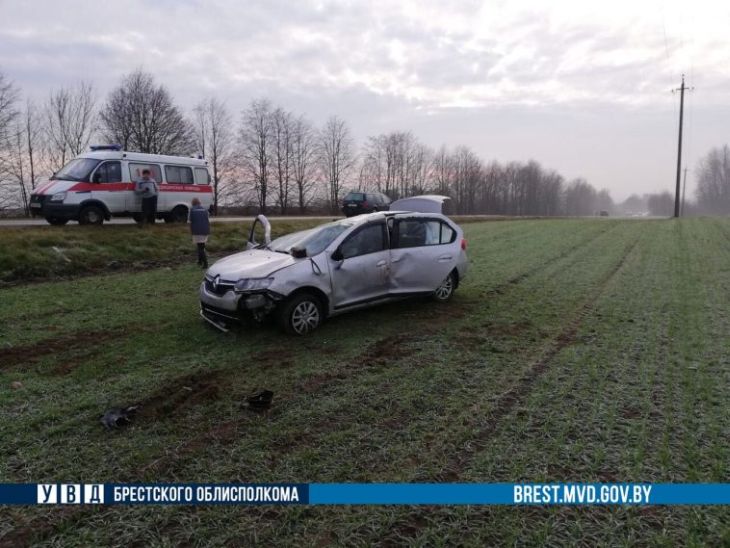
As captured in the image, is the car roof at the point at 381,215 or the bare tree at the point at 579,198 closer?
the car roof at the point at 381,215

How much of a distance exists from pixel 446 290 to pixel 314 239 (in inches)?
100

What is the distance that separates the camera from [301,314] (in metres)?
6.07

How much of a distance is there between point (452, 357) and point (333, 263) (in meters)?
2.06

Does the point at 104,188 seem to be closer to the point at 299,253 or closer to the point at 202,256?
the point at 202,256

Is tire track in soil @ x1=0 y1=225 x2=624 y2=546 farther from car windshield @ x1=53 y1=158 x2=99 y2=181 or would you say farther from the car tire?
car windshield @ x1=53 y1=158 x2=99 y2=181

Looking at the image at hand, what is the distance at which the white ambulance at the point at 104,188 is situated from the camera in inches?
536

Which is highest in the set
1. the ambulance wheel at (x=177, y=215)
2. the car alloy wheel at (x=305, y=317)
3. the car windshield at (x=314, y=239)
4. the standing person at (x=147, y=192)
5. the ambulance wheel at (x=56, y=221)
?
the standing person at (x=147, y=192)

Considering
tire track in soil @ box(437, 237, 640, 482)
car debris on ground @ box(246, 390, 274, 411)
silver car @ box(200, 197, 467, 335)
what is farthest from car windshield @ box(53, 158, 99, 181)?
tire track in soil @ box(437, 237, 640, 482)

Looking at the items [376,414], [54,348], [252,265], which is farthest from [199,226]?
[376,414]

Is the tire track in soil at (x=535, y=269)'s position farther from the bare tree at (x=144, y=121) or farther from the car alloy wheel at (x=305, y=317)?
the bare tree at (x=144, y=121)

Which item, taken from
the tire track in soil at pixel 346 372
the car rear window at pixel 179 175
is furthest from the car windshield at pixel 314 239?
the car rear window at pixel 179 175

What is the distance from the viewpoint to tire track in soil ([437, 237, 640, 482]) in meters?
3.21

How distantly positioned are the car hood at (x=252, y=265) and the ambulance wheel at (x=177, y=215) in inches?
433

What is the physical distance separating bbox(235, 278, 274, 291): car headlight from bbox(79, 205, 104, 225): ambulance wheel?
10.7 metres
